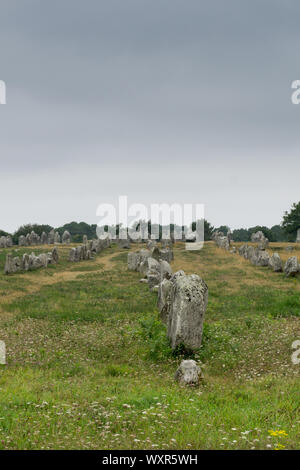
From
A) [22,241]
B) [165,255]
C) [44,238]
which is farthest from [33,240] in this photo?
[165,255]

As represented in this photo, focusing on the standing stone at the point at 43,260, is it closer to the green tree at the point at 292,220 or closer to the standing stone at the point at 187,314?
the standing stone at the point at 187,314

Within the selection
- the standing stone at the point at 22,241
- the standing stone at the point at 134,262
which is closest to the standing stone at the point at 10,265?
the standing stone at the point at 134,262

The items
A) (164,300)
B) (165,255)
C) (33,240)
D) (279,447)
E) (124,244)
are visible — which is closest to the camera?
(279,447)

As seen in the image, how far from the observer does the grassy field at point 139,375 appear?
806 cm

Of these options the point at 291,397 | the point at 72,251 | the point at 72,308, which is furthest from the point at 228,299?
the point at 72,251

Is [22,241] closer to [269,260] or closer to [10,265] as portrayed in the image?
[10,265]

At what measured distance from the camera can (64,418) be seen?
28.9ft

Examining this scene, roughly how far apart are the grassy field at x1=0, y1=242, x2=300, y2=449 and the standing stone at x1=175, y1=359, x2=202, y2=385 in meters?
0.29

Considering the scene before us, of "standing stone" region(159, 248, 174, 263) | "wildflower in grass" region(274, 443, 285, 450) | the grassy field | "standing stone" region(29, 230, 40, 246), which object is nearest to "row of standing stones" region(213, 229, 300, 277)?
the grassy field

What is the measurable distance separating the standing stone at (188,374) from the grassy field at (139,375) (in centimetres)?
29

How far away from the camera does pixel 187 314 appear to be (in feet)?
53.2

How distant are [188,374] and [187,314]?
4.11m

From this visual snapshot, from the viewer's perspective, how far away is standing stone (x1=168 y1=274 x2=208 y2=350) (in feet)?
52.3
